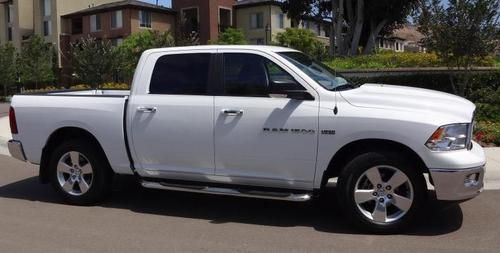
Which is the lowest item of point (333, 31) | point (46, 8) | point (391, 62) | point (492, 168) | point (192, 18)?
point (492, 168)

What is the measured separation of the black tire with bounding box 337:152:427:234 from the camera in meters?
5.95

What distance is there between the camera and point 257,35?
219ft

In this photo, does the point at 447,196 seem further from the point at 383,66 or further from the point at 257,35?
the point at 257,35

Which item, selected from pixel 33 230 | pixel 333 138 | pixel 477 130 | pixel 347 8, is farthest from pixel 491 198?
pixel 347 8

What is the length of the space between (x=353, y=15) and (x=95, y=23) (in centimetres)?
4469

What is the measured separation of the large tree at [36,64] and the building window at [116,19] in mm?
8634

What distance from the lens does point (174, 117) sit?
6789mm

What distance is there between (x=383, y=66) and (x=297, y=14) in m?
10.1

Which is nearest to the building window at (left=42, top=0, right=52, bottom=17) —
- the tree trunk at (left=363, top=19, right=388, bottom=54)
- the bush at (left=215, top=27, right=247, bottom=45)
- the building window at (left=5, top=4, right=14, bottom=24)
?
the building window at (left=5, top=4, right=14, bottom=24)

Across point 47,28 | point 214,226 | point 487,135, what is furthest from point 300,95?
point 47,28

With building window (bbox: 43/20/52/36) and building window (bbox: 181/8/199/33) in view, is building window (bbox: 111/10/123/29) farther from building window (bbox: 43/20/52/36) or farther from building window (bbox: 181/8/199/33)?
building window (bbox: 43/20/52/36)

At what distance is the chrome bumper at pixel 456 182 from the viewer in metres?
5.74

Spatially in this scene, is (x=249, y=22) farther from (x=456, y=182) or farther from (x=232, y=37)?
(x=456, y=182)

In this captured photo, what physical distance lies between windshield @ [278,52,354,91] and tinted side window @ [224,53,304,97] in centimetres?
22
